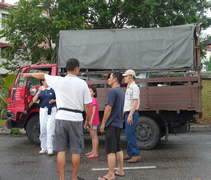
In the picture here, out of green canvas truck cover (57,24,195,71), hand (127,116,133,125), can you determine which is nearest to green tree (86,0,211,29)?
green canvas truck cover (57,24,195,71)

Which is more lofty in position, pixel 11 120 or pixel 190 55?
pixel 190 55

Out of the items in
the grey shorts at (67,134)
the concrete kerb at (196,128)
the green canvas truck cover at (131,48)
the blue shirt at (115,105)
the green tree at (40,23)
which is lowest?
the concrete kerb at (196,128)

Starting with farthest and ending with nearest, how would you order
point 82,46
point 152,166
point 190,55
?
1. point 82,46
2. point 190,55
3. point 152,166

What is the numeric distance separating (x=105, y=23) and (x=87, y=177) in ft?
38.4

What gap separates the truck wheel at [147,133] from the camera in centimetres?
630

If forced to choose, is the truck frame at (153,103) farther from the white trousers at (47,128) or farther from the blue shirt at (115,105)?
the blue shirt at (115,105)

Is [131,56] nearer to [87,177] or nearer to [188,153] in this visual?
[188,153]

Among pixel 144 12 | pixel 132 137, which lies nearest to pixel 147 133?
pixel 132 137

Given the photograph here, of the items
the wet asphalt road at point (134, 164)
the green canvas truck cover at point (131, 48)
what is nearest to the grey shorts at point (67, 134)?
the wet asphalt road at point (134, 164)

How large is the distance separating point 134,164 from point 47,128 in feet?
7.51

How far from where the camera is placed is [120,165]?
424cm

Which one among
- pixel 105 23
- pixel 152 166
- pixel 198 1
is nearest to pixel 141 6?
pixel 105 23

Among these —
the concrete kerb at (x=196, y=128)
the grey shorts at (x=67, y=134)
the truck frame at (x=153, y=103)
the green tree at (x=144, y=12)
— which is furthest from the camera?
the green tree at (x=144, y=12)

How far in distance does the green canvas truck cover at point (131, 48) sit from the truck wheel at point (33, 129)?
1675mm
